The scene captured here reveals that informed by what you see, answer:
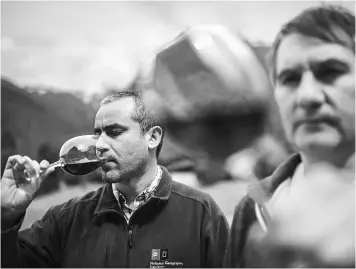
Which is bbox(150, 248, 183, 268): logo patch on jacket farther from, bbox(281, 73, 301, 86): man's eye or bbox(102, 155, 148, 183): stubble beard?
bbox(281, 73, 301, 86): man's eye

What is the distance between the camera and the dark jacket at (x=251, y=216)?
5.48ft

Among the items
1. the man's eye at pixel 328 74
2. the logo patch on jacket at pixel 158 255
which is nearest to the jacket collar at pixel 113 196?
the logo patch on jacket at pixel 158 255

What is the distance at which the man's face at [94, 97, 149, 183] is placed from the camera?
5.53 ft

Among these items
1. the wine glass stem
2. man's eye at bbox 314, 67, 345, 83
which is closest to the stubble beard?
the wine glass stem

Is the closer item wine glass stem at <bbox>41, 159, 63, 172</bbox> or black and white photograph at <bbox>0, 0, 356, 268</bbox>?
black and white photograph at <bbox>0, 0, 356, 268</bbox>

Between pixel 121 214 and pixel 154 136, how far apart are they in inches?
14.1

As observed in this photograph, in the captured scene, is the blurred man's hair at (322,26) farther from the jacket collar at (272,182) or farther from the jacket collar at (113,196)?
the jacket collar at (113,196)

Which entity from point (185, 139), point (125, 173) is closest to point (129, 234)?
point (125, 173)

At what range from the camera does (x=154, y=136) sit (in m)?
1.73

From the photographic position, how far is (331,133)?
66.4 inches

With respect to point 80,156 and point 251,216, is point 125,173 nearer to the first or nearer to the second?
point 80,156

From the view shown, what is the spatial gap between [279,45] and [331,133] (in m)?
0.44

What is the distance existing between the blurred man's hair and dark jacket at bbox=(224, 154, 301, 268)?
41 centimetres

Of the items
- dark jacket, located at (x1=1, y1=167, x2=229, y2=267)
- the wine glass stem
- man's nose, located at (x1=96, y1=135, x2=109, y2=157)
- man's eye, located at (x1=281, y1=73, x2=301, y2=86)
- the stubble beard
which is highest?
man's eye, located at (x1=281, y1=73, x2=301, y2=86)
